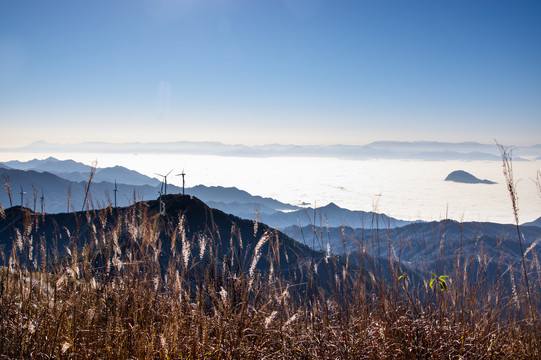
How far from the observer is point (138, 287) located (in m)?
4.31

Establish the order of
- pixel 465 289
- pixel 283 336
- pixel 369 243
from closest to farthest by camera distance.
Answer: pixel 283 336 → pixel 465 289 → pixel 369 243

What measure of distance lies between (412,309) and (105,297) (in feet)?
11.4

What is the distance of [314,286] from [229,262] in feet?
3.91

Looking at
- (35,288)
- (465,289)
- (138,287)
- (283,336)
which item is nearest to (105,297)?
(138,287)

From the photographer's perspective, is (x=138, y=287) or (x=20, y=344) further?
(x=138, y=287)

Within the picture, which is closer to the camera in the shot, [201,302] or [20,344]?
[20,344]

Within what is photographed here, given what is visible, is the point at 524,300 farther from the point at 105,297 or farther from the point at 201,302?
the point at 105,297

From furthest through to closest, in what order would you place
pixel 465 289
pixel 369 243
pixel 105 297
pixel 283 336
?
pixel 369 243
pixel 465 289
pixel 105 297
pixel 283 336

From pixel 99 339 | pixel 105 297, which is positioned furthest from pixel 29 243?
pixel 99 339

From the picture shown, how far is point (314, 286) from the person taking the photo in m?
4.69

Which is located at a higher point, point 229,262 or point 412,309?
point 229,262

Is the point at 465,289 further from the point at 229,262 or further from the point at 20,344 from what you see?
the point at 20,344

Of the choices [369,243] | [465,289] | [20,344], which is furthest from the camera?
[369,243]

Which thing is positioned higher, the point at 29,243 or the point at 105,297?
the point at 29,243
